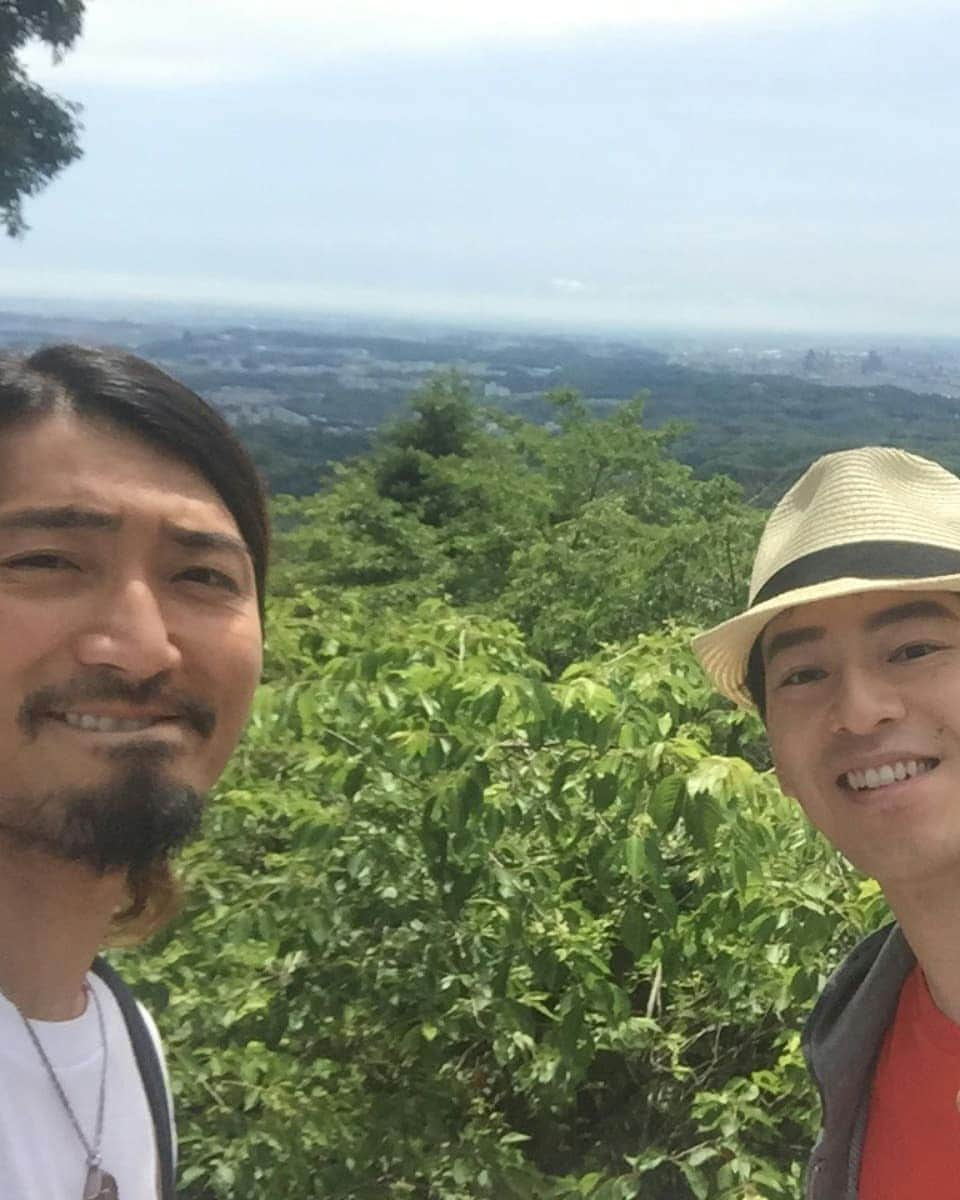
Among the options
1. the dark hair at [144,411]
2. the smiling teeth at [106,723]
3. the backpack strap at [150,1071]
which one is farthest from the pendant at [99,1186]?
the smiling teeth at [106,723]

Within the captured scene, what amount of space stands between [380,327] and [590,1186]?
10.7m

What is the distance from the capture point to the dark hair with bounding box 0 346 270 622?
1438mm

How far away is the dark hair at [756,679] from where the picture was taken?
1.82 meters

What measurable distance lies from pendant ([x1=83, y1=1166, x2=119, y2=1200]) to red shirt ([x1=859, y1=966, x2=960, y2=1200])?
1026mm

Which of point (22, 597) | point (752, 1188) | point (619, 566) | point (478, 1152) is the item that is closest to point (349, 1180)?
point (478, 1152)

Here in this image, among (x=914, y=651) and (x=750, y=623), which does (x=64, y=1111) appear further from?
(x=914, y=651)

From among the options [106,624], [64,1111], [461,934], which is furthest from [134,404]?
[461,934]

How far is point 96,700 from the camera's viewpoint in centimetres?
134

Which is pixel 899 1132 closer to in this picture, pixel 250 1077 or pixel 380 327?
pixel 250 1077

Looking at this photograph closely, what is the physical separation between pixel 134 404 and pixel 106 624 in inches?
11.3

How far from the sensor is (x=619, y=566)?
21.9 ft

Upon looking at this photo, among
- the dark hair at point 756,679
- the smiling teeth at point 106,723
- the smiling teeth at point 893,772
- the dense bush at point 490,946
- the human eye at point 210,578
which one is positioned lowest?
the dense bush at point 490,946

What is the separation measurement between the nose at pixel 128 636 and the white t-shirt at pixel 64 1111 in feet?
1.35

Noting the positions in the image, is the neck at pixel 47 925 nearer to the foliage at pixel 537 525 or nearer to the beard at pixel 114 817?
the beard at pixel 114 817
